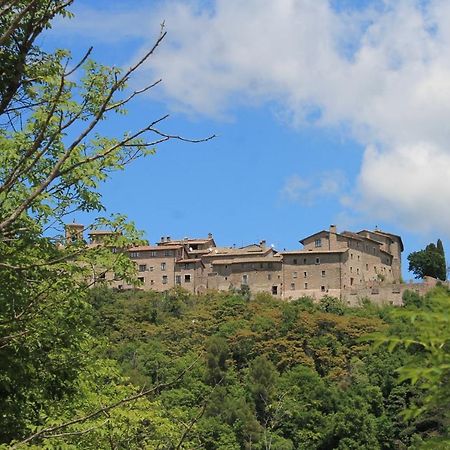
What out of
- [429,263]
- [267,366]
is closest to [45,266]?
[267,366]

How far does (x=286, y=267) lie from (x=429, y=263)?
18156mm

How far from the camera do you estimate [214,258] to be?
83.4 metres

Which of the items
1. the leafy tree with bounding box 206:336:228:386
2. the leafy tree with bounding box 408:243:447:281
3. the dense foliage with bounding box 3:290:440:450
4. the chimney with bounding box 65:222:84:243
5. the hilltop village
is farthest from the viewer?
the leafy tree with bounding box 408:243:447:281

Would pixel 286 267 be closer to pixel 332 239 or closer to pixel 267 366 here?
pixel 332 239

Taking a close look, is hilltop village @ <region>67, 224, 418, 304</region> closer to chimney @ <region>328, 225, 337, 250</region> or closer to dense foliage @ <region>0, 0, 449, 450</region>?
chimney @ <region>328, 225, 337, 250</region>

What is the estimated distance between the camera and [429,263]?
89562mm

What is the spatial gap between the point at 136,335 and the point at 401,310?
2567 inches

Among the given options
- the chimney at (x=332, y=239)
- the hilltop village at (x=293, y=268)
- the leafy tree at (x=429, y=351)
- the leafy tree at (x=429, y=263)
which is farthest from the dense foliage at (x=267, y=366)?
the leafy tree at (x=429, y=351)

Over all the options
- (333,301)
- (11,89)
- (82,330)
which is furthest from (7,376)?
(333,301)

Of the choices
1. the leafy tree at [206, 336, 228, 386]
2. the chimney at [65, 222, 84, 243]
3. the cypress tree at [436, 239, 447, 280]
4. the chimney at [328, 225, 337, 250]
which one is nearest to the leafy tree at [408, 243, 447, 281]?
the cypress tree at [436, 239, 447, 280]

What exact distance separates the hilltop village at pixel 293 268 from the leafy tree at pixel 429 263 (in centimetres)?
357

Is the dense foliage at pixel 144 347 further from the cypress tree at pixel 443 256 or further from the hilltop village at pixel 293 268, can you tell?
the cypress tree at pixel 443 256

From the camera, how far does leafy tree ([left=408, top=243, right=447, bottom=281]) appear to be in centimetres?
8931

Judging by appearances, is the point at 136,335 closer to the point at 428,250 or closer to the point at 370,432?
the point at 370,432
